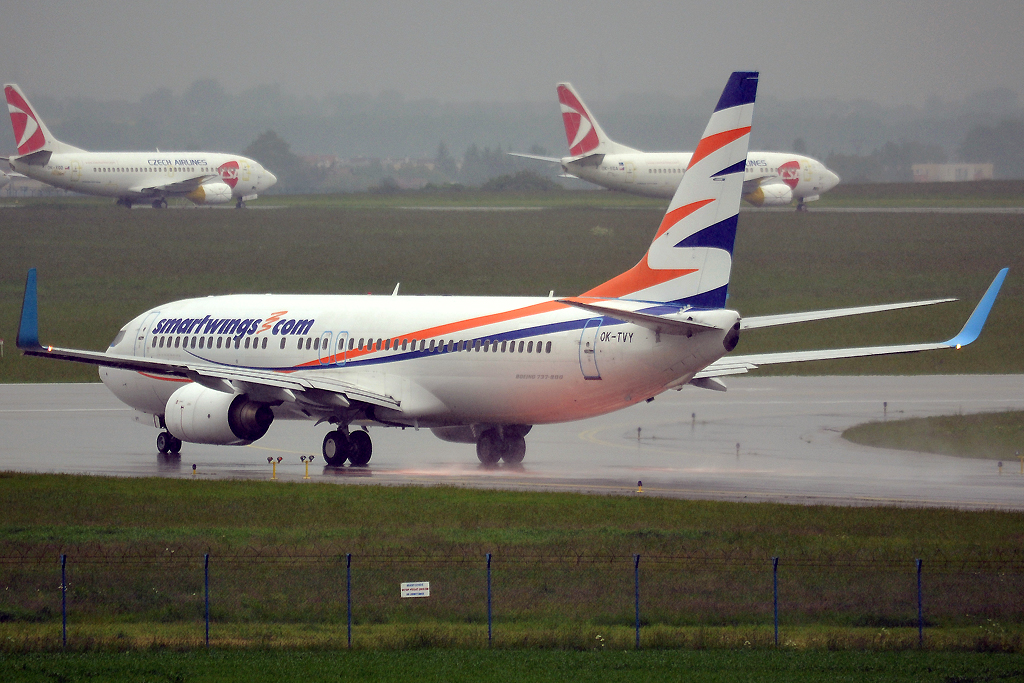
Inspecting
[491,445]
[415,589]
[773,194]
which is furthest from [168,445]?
[773,194]

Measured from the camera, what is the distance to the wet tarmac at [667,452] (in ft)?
105

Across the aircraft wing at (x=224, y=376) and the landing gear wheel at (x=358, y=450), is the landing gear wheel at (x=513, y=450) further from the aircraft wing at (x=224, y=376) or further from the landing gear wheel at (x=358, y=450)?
the landing gear wheel at (x=358, y=450)

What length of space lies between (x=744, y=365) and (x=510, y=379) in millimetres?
6562

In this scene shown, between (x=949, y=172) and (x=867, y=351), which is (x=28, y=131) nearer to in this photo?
(x=867, y=351)

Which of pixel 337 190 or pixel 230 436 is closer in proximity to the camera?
pixel 230 436

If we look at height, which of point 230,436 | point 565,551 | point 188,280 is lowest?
point 565,551

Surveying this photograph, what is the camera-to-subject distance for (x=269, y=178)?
423 ft

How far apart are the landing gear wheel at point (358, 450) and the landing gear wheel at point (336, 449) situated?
0.15 metres

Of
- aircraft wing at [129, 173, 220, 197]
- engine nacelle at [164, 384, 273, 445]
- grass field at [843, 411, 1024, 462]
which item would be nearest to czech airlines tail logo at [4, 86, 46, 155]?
aircraft wing at [129, 173, 220, 197]

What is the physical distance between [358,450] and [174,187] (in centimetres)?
9014

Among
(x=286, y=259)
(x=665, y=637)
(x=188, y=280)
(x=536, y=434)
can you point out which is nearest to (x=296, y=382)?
(x=536, y=434)

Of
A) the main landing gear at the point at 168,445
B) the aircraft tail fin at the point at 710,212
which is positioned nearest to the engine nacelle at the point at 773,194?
the main landing gear at the point at 168,445

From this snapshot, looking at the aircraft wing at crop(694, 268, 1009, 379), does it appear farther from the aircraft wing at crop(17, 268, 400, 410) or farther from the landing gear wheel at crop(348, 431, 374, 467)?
the landing gear wheel at crop(348, 431, 374, 467)

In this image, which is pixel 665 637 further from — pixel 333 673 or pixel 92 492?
pixel 92 492
